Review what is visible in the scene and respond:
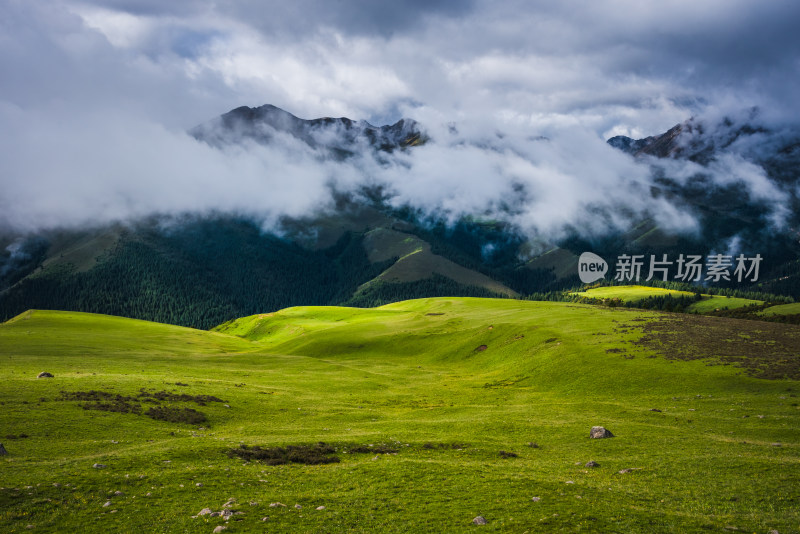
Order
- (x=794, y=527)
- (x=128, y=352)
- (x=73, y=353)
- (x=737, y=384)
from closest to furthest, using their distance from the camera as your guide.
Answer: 1. (x=794, y=527)
2. (x=737, y=384)
3. (x=73, y=353)
4. (x=128, y=352)

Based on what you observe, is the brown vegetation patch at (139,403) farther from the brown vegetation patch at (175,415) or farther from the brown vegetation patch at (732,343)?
the brown vegetation patch at (732,343)

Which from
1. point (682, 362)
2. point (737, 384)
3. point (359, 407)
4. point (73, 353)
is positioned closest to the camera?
point (359, 407)

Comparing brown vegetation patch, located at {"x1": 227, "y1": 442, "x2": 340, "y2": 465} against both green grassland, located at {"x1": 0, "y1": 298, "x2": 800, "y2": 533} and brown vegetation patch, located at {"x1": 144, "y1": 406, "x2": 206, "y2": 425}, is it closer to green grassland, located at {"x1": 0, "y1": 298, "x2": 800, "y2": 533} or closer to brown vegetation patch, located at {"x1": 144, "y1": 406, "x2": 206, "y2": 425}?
green grassland, located at {"x1": 0, "y1": 298, "x2": 800, "y2": 533}

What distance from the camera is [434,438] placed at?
3775cm

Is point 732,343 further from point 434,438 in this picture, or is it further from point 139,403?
point 139,403

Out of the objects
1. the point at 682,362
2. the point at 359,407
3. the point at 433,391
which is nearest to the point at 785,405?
the point at 682,362

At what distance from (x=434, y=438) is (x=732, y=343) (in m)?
62.8

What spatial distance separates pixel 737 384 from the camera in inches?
2223

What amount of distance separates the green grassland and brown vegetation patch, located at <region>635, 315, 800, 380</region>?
1.23ft

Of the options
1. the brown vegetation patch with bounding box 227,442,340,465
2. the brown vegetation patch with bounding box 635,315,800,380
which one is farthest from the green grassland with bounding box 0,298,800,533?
the brown vegetation patch with bounding box 227,442,340,465

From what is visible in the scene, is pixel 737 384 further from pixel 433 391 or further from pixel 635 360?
pixel 433 391

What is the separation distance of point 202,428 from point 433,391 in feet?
119

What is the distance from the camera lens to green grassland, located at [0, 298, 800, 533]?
20953 millimetres

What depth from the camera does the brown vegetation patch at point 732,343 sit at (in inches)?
2420
